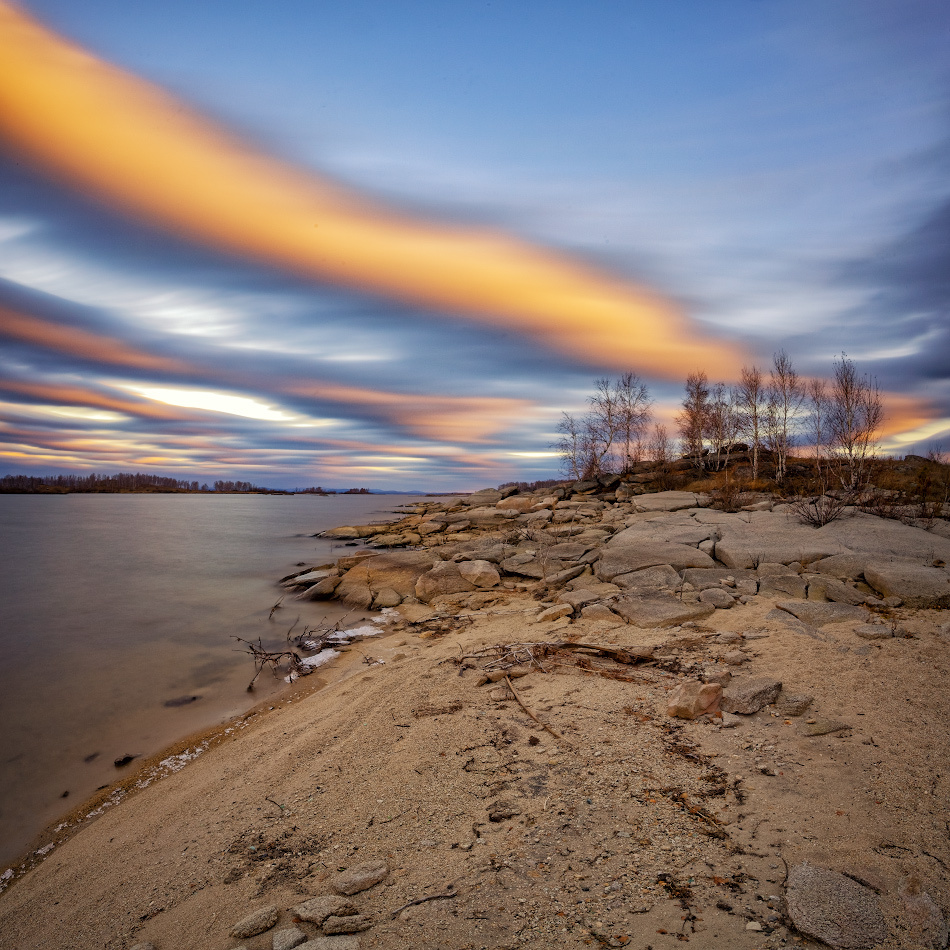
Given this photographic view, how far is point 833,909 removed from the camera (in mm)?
2408

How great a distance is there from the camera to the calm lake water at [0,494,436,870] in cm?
648

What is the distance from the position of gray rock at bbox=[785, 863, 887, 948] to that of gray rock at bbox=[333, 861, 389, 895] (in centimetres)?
223

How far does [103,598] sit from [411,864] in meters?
18.0

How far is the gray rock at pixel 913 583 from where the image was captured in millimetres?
7246

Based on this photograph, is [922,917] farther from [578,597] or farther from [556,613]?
[578,597]

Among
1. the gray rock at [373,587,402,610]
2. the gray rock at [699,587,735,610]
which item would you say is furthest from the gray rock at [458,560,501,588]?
the gray rock at [699,587,735,610]

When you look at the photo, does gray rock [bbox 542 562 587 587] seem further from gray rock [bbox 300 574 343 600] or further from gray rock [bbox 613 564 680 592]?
gray rock [bbox 300 574 343 600]

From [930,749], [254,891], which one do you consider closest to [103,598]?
[254,891]

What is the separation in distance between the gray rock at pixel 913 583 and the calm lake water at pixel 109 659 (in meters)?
9.98

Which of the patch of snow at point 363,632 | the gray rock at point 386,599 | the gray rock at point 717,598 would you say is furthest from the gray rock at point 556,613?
the gray rock at point 386,599

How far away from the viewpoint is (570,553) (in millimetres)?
12828

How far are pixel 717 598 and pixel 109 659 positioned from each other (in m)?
12.0

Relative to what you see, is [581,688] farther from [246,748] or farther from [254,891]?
[246,748]

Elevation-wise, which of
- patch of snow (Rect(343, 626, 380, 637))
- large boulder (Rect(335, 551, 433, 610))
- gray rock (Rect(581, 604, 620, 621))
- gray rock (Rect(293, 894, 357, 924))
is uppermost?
gray rock (Rect(581, 604, 620, 621))
